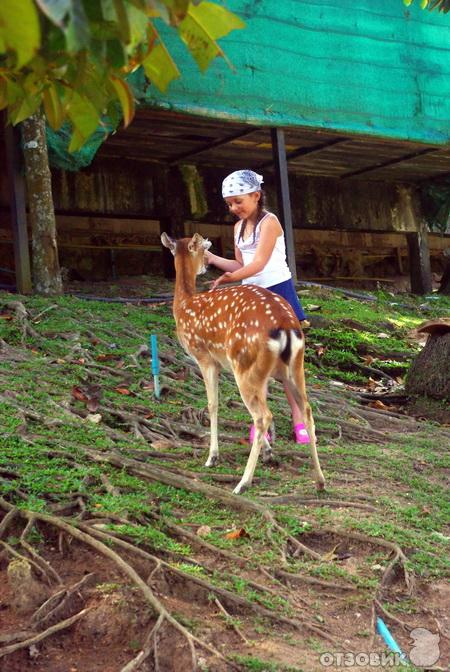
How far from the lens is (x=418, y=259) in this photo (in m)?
15.6

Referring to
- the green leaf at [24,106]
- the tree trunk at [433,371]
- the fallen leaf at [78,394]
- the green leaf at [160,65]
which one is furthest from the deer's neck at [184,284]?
the green leaf at [160,65]

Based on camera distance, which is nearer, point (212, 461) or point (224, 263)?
point (212, 461)

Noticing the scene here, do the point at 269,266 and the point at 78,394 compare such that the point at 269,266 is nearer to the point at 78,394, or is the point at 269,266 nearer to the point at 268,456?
the point at 268,456

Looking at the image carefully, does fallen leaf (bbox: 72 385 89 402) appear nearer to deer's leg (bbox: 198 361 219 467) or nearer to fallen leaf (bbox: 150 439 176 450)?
fallen leaf (bbox: 150 439 176 450)

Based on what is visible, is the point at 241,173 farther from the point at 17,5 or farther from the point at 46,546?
the point at 17,5

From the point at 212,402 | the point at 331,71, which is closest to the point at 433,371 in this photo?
the point at 212,402

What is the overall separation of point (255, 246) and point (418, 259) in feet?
31.9

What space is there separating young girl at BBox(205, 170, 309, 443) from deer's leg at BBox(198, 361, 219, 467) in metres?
0.36

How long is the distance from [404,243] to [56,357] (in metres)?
10.6

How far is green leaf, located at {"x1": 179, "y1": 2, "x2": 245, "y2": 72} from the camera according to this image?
7.70 feet

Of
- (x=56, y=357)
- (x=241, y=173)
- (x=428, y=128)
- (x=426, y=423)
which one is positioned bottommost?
(x=426, y=423)

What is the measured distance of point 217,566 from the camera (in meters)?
4.34

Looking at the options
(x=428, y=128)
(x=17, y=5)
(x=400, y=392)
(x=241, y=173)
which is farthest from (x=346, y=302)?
(x=17, y=5)

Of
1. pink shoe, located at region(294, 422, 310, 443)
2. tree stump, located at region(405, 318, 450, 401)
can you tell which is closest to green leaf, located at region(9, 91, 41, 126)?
pink shoe, located at region(294, 422, 310, 443)
